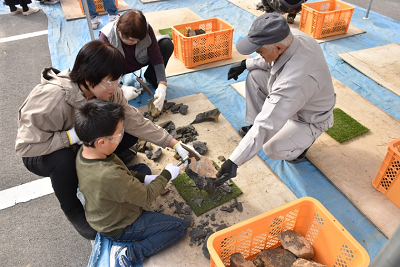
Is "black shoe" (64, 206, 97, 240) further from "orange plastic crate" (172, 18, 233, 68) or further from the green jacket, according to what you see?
"orange plastic crate" (172, 18, 233, 68)

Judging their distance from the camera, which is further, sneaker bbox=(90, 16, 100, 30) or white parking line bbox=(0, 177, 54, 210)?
sneaker bbox=(90, 16, 100, 30)

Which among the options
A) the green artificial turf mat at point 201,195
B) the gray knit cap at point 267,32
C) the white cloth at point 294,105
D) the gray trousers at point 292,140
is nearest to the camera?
the gray knit cap at point 267,32

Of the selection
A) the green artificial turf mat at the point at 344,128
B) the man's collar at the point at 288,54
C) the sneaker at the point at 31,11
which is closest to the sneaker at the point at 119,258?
the man's collar at the point at 288,54

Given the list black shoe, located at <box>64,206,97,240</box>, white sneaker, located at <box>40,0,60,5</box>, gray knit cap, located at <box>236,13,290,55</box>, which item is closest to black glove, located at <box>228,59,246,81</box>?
gray knit cap, located at <box>236,13,290,55</box>

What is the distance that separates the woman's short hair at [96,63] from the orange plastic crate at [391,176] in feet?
6.94

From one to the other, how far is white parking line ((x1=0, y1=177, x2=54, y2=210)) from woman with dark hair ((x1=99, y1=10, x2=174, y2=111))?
1.24 meters

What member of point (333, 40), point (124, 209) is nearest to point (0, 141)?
point (124, 209)

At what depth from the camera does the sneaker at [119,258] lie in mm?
2014

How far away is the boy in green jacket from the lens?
5.61ft

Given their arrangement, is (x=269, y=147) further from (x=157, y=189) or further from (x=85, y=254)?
(x=85, y=254)

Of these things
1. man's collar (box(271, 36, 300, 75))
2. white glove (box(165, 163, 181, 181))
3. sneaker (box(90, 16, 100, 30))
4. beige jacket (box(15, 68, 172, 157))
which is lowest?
white glove (box(165, 163, 181, 181))

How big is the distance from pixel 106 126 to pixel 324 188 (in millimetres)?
1966

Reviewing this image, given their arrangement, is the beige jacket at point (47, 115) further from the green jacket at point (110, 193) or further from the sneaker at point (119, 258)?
the sneaker at point (119, 258)

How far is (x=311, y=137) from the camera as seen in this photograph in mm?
2582
